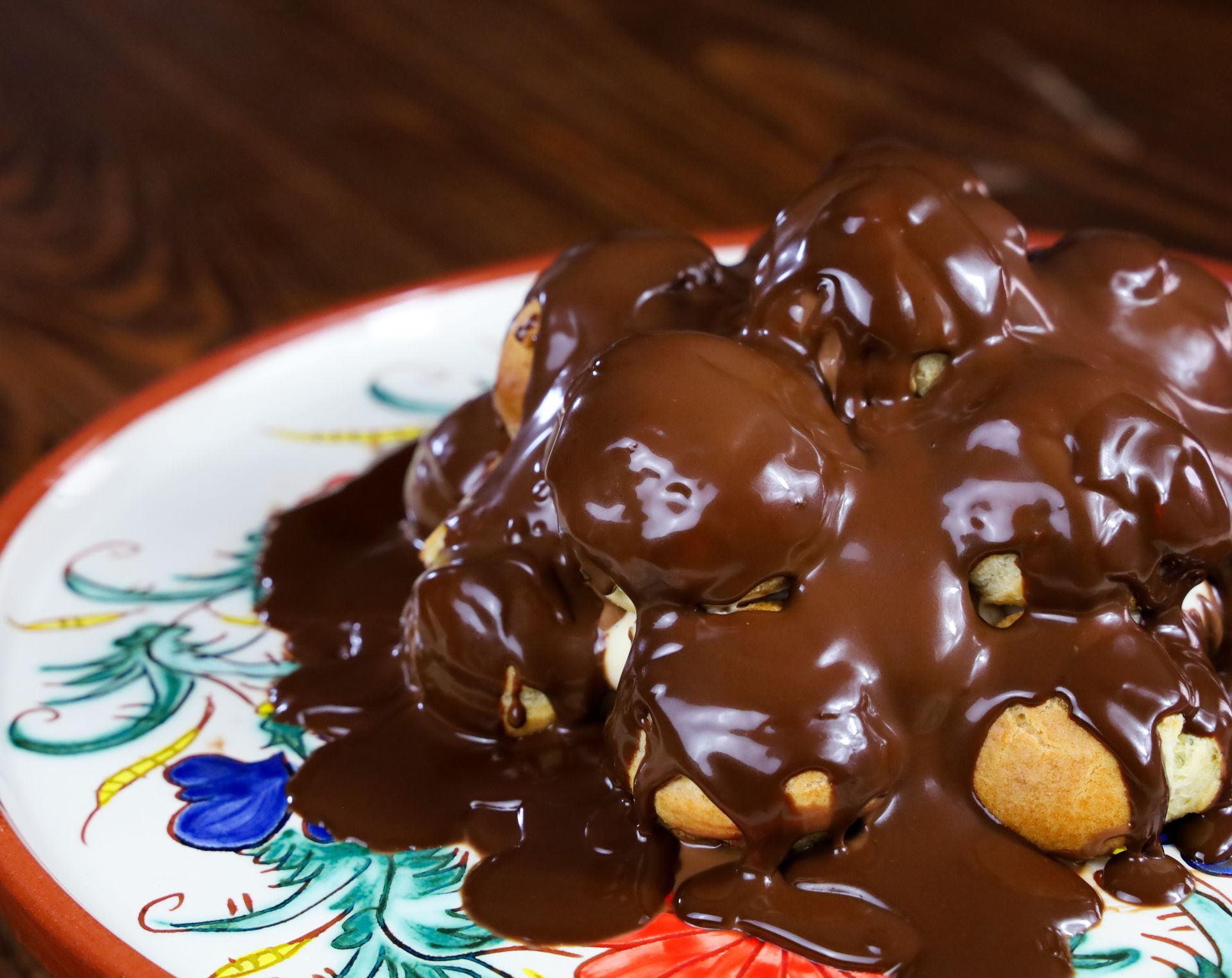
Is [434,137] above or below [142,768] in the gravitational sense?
above

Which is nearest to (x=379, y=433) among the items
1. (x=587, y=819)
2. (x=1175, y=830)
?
(x=587, y=819)

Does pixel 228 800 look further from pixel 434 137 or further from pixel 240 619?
pixel 434 137

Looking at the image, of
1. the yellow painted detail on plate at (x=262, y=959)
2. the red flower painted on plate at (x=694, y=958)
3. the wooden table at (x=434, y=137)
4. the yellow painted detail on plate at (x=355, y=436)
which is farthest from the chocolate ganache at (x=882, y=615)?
the wooden table at (x=434, y=137)

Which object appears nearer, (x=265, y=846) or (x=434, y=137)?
(x=265, y=846)

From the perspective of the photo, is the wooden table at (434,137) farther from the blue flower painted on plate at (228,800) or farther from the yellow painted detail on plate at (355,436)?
the blue flower painted on plate at (228,800)

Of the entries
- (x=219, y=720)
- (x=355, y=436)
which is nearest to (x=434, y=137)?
(x=355, y=436)

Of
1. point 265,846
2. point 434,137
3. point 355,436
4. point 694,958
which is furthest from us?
point 434,137

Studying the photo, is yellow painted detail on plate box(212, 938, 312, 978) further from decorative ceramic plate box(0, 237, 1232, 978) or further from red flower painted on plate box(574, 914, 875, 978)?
red flower painted on plate box(574, 914, 875, 978)
